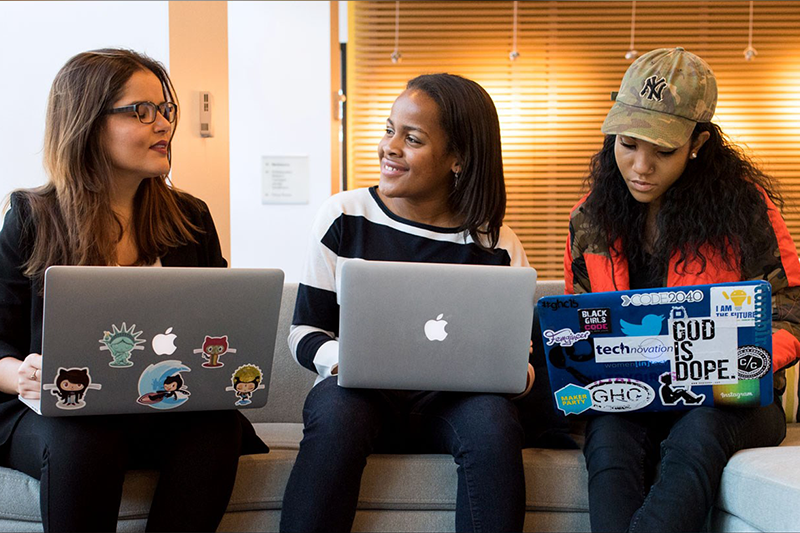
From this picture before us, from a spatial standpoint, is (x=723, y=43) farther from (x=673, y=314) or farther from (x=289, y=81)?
(x=673, y=314)

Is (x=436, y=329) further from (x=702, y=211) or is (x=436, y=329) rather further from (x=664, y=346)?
(x=702, y=211)

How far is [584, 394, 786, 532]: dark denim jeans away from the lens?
145 centimetres

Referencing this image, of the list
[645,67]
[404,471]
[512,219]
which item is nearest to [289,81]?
[512,219]

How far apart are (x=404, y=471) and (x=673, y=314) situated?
617 millimetres

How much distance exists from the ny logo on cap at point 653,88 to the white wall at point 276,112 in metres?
2.89

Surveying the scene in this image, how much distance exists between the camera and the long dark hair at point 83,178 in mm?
1680

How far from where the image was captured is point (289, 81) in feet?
15.2

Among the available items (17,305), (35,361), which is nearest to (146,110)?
(17,305)

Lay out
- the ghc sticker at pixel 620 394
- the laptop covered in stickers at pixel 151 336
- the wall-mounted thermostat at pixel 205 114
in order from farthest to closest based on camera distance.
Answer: the wall-mounted thermostat at pixel 205 114, the ghc sticker at pixel 620 394, the laptop covered in stickers at pixel 151 336

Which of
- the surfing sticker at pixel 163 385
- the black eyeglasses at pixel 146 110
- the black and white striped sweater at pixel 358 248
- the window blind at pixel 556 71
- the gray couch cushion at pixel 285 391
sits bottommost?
the gray couch cushion at pixel 285 391

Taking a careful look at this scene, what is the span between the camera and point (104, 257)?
5.58 ft

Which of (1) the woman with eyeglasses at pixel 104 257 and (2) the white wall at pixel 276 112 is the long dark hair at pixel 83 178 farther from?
(2) the white wall at pixel 276 112

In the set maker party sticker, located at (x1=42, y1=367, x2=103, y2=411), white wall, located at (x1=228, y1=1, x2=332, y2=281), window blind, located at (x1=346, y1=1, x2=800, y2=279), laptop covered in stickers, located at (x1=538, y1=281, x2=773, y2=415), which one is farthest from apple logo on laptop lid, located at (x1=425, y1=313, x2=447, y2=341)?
window blind, located at (x1=346, y1=1, x2=800, y2=279)

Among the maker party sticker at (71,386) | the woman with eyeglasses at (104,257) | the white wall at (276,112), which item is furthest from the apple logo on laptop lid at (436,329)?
the white wall at (276,112)
